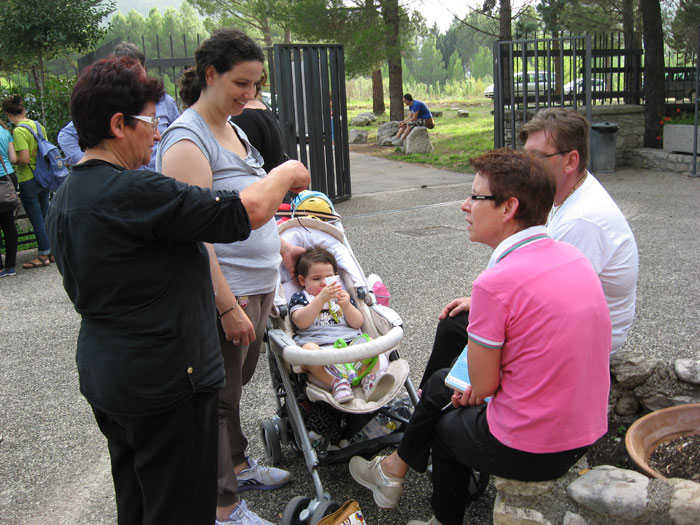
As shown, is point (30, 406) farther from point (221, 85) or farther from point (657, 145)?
point (657, 145)

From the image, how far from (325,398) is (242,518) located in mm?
587

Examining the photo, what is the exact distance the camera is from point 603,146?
11.1 metres

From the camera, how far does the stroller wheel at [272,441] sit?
3.20 metres

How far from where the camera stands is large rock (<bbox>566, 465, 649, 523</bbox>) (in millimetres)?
2221

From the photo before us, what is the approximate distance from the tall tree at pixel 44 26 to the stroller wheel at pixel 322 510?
1207 centimetres

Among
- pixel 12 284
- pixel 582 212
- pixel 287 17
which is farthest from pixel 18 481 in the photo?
pixel 287 17

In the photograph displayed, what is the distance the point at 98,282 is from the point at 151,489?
690 mm

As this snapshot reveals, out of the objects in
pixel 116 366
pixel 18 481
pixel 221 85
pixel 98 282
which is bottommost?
pixel 18 481

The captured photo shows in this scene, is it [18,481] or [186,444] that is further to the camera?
[18,481]

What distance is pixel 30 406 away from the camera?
412 centimetres

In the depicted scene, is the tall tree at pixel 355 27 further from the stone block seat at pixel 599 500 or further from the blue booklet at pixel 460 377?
the stone block seat at pixel 599 500

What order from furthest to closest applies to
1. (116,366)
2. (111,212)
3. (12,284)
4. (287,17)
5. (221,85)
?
(287,17) → (12,284) → (221,85) → (116,366) → (111,212)

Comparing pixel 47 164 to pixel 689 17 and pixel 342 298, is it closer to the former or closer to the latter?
pixel 342 298

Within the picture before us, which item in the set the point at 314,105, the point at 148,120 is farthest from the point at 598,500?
the point at 314,105
